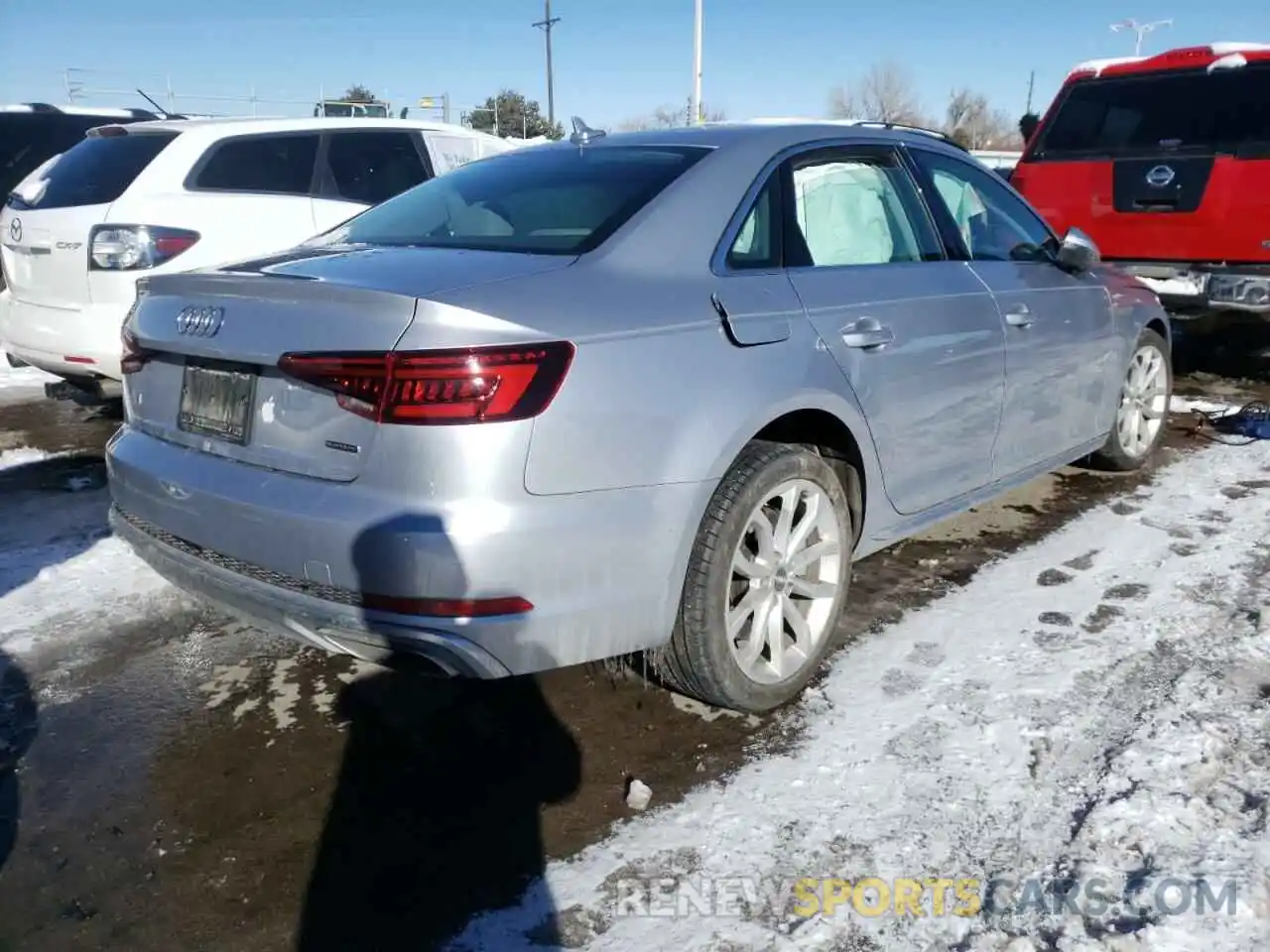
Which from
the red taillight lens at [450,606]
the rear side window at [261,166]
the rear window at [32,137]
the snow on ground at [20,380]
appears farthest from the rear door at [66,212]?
the rear window at [32,137]

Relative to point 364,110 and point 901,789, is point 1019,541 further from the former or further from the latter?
point 364,110

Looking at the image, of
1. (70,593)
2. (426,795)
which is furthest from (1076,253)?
(70,593)

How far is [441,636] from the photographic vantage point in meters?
2.32

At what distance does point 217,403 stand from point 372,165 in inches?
171

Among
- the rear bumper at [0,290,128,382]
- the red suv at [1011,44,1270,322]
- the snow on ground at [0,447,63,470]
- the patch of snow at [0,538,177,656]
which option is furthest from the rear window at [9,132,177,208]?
the red suv at [1011,44,1270,322]

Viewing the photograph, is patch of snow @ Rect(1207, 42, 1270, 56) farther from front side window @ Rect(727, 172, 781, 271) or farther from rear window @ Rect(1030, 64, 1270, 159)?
front side window @ Rect(727, 172, 781, 271)

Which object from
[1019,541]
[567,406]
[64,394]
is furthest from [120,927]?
[64,394]

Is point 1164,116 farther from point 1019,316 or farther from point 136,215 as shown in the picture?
point 136,215

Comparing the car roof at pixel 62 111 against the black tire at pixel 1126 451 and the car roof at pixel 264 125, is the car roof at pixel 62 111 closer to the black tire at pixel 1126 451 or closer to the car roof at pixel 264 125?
the car roof at pixel 264 125

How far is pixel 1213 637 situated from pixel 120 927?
323 centimetres

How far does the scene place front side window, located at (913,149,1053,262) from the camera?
12.6 ft

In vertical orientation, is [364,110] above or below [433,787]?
above

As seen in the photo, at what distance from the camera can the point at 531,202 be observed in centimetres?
313

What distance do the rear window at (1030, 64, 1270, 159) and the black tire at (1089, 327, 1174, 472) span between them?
2.46 metres
